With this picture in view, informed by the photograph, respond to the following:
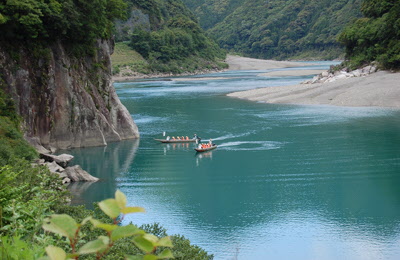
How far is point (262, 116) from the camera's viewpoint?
5350 centimetres

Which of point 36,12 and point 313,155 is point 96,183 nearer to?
point 36,12

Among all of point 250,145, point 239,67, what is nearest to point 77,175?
point 250,145

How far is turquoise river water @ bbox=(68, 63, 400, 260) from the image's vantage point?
66.7ft

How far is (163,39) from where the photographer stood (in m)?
132

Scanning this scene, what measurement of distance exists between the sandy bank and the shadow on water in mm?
29698

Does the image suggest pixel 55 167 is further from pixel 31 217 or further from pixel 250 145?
pixel 31 217

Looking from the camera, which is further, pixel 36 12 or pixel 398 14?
pixel 398 14

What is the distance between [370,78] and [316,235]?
1986 inches

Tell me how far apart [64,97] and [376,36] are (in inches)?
2004

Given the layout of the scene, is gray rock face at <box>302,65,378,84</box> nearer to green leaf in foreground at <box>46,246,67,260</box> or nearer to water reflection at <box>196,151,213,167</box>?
water reflection at <box>196,151,213,167</box>

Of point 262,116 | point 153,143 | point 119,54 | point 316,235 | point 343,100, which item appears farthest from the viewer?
point 119,54

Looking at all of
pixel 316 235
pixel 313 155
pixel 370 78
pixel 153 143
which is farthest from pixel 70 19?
pixel 370 78

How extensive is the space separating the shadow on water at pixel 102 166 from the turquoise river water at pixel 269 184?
0.21ft

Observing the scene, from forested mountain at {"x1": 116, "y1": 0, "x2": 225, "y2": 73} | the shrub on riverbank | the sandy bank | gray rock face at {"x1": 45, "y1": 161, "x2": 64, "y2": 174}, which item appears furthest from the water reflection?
forested mountain at {"x1": 116, "y1": 0, "x2": 225, "y2": 73}
